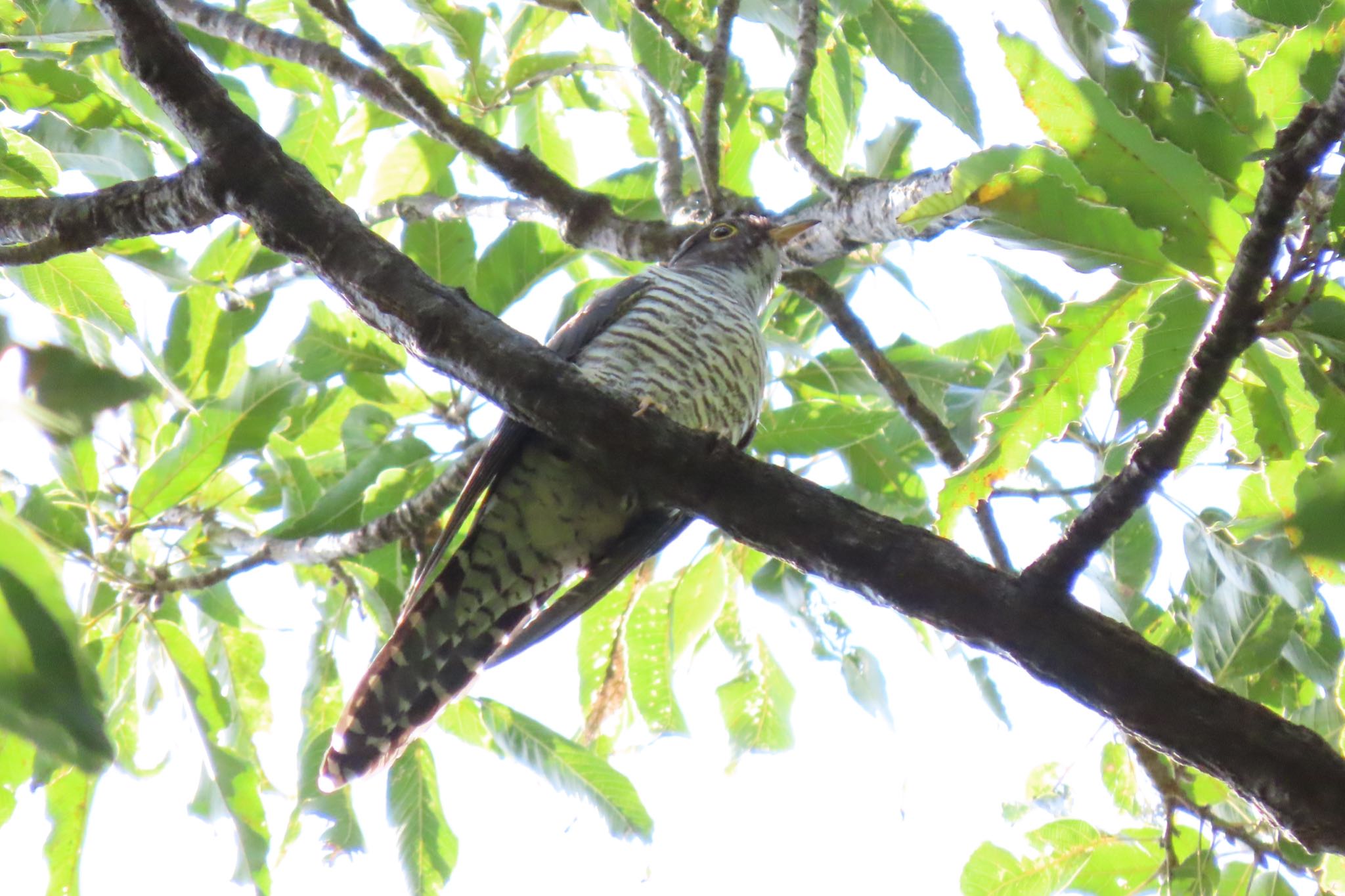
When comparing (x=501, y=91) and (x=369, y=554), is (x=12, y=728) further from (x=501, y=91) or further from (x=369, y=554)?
(x=501, y=91)

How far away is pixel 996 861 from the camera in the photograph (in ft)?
→ 8.86

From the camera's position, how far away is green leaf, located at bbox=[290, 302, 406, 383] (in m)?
3.36

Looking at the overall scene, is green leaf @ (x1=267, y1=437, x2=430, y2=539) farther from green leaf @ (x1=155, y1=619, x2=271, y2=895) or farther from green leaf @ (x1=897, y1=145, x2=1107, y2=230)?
green leaf @ (x1=897, y1=145, x2=1107, y2=230)

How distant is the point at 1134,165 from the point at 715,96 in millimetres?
1644

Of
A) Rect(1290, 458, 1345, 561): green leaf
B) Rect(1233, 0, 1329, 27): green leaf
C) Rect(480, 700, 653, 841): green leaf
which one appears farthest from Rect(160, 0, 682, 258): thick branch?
Rect(1290, 458, 1345, 561): green leaf

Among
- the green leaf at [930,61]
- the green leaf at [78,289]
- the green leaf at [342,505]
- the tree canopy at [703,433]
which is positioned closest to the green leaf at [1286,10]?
the tree canopy at [703,433]

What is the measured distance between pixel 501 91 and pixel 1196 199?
2853 millimetres

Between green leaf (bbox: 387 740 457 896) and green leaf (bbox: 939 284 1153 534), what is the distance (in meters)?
2.12

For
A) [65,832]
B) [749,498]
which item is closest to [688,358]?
[749,498]

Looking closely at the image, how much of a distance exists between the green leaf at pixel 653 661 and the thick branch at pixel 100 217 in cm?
209

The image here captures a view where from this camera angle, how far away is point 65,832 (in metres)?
3.05

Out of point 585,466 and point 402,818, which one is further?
point 402,818

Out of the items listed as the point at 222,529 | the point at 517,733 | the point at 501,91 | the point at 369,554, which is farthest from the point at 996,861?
the point at 501,91

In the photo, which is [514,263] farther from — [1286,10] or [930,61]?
[1286,10]
